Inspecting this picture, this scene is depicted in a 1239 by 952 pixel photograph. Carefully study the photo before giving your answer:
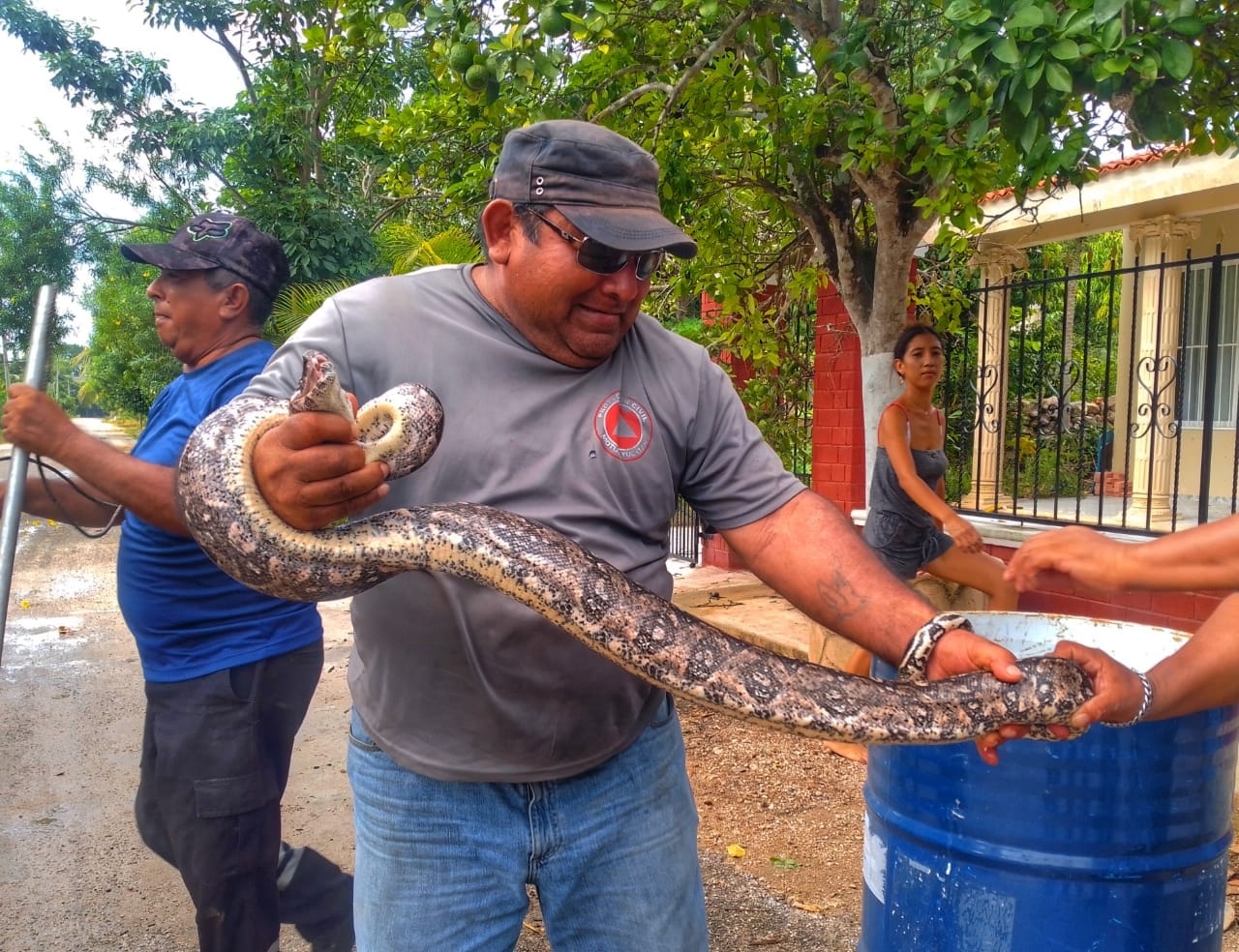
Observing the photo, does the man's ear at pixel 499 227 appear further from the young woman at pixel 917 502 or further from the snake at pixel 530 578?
the young woman at pixel 917 502

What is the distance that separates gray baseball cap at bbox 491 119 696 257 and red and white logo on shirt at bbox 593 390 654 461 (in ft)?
1.14

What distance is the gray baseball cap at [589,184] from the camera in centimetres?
209

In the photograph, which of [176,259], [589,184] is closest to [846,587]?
[589,184]

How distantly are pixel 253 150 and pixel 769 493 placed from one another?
1625 cm

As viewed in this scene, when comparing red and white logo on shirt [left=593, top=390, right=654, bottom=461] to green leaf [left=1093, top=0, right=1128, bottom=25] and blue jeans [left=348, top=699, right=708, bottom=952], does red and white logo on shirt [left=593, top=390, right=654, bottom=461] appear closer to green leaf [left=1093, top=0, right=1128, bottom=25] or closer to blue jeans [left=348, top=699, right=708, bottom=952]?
blue jeans [left=348, top=699, right=708, bottom=952]

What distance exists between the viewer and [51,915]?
4.13 m

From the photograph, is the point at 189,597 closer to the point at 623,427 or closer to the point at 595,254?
the point at 623,427

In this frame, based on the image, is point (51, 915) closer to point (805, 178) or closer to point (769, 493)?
point (769, 493)

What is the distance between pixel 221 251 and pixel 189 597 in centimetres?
112

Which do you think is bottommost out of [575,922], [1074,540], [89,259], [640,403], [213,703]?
[575,922]

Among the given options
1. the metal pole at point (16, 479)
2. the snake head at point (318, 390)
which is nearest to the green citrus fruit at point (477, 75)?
the metal pole at point (16, 479)

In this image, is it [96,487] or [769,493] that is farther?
[96,487]

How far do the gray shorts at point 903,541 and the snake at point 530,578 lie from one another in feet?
11.7

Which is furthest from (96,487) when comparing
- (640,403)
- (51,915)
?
(51,915)
